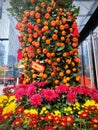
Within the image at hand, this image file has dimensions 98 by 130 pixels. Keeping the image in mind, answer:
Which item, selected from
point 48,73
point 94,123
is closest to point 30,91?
point 48,73

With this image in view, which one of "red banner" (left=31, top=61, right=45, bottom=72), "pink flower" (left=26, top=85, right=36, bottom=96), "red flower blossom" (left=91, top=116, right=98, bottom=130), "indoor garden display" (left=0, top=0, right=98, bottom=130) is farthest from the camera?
"red banner" (left=31, top=61, right=45, bottom=72)

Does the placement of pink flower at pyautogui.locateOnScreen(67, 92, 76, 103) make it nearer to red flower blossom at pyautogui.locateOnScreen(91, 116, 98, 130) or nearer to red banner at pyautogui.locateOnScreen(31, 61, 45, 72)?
red flower blossom at pyautogui.locateOnScreen(91, 116, 98, 130)

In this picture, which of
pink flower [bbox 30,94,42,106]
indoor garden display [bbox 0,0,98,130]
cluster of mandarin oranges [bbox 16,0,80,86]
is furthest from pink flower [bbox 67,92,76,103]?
cluster of mandarin oranges [bbox 16,0,80,86]

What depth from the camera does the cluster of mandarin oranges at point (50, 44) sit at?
1.55m

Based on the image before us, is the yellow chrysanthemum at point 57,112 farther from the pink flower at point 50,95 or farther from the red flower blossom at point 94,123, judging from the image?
the red flower blossom at point 94,123

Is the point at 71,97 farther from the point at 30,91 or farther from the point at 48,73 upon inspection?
the point at 48,73

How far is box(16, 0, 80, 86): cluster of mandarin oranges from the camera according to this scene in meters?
1.55

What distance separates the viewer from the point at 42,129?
1.02 meters

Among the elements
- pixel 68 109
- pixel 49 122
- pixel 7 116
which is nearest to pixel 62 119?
pixel 49 122

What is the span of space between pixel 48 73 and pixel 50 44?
23cm

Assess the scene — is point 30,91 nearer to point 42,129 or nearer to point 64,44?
point 42,129

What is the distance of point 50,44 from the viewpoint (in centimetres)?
159

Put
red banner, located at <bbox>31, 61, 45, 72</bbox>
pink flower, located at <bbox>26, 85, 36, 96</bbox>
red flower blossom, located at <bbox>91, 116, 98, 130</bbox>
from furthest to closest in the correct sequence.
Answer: red banner, located at <bbox>31, 61, 45, 72</bbox> → pink flower, located at <bbox>26, 85, 36, 96</bbox> → red flower blossom, located at <bbox>91, 116, 98, 130</bbox>

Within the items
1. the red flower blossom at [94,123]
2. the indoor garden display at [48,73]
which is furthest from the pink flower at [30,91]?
the red flower blossom at [94,123]
